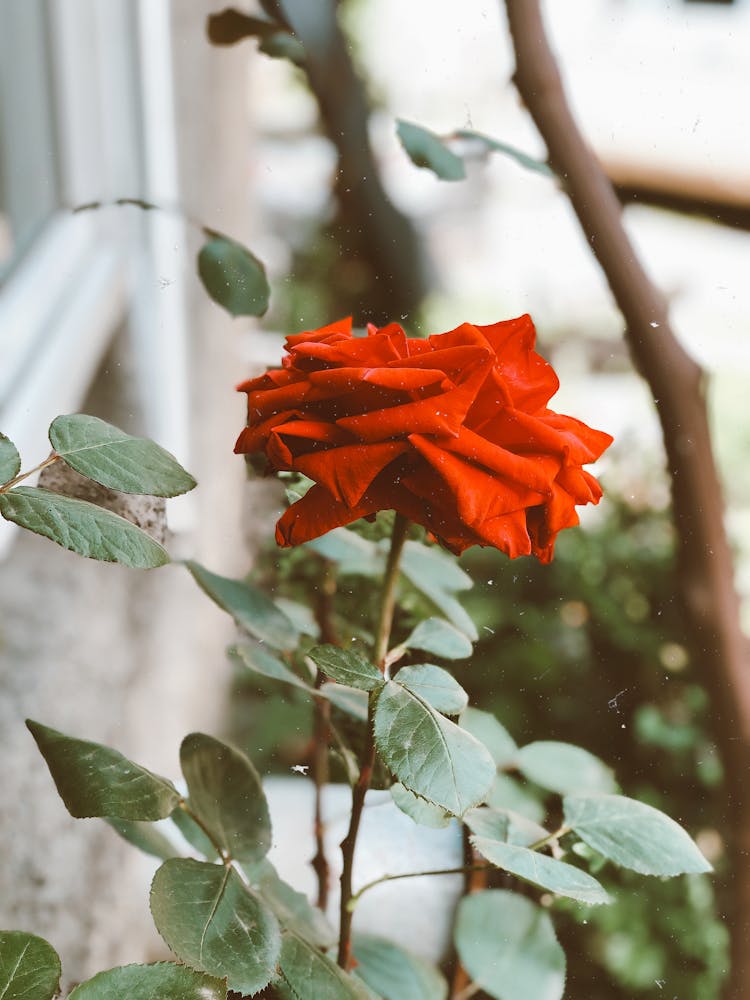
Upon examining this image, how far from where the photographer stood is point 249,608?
470 mm

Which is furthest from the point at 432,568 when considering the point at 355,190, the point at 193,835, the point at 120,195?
the point at 120,195

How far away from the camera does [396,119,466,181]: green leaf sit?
1.66ft

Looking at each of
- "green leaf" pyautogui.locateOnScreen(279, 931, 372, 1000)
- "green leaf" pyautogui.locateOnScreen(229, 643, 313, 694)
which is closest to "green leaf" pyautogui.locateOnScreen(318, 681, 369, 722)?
"green leaf" pyautogui.locateOnScreen(229, 643, 313, 694)

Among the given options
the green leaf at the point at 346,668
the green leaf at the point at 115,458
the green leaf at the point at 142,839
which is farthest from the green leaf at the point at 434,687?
the green leaf at the point at 142,839

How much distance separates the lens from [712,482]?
0.64 m

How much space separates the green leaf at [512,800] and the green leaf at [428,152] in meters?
0.37

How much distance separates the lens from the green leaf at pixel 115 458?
1.12ft

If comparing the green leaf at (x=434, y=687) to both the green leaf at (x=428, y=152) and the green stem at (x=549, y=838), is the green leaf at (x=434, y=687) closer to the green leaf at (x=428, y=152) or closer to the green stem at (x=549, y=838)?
the green stem at (x=549, y=838)

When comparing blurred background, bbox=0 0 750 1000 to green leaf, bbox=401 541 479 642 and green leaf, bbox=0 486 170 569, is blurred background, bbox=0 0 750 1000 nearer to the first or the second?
green leaf, bbox=401 541 479 642

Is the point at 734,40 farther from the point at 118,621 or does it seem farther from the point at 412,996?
the point at 118,621

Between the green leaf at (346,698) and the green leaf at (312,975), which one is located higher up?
the green leaf at (346,698)

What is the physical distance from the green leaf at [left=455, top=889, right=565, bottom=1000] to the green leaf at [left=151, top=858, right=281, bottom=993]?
189 mm

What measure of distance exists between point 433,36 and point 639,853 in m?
0.54

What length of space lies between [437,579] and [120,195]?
2.75 ft
